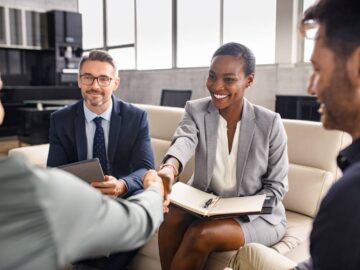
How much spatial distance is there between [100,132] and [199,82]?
4.02m

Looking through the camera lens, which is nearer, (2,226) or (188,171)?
(2,226)

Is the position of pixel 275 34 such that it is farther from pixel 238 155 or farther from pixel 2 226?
pixel 2 226

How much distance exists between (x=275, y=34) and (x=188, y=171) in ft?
10.0

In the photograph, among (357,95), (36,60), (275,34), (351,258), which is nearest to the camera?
(351,258)

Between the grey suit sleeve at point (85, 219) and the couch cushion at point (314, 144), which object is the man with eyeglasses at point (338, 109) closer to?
the grey suit sleeve at point (85, 219)

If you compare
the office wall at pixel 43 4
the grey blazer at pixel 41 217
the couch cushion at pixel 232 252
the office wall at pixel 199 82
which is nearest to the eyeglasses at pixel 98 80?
the couch cushion at pixel 232 252

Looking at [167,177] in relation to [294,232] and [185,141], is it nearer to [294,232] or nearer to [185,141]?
[185,141]

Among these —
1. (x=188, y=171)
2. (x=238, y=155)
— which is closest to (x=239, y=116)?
(x=238, y=155)

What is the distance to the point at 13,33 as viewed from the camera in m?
6.45

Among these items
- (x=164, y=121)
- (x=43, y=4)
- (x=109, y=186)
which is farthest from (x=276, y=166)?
(x=43, y=4)

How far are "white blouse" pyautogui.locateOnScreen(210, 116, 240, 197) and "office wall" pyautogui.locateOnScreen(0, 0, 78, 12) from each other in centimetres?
597

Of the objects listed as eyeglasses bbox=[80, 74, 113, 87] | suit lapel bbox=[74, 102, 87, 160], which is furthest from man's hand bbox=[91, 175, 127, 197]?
eyeglasses bbox=[80, 74, 113, 87]

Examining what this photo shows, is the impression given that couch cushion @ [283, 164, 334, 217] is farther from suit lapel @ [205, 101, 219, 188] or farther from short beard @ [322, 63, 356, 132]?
short beard @ [322, 63, 356, 132]

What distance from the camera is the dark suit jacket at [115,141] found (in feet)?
6.30
